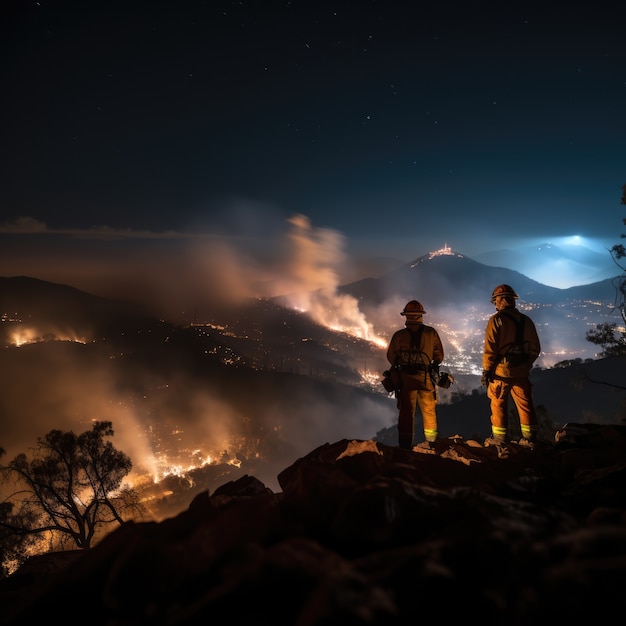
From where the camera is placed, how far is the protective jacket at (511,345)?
26.0ft

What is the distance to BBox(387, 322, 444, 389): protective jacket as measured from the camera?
8.36 m

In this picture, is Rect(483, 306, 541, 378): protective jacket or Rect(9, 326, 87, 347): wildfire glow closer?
Rect(483, 306, 541, 378): protective jacket

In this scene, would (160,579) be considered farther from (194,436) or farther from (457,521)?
(194,436)

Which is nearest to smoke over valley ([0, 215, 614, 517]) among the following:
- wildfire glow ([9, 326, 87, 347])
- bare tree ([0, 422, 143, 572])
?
wildfire glow ([9, 326, 87, 347])

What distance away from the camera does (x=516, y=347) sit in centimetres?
796

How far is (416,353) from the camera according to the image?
8.45m

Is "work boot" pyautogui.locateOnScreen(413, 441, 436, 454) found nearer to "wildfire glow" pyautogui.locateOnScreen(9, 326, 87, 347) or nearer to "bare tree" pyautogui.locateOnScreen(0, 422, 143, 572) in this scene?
"bare tree" pyautogui.locateOnScreen(0, 422, 143, 572)

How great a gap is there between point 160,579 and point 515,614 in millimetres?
2311

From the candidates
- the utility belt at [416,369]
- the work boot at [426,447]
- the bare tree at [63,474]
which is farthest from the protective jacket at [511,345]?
the bare tree at [63,474]

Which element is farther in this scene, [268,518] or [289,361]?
[289,361]

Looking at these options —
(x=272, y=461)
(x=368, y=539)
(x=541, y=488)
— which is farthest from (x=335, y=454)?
(x=272, y=461)

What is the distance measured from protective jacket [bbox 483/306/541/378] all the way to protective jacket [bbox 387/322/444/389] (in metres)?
1.24

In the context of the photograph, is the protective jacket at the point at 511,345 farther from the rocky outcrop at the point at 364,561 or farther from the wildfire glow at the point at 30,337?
the wildfire glow at the point at 30,337

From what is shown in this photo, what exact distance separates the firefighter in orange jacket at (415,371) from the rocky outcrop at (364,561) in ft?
14.5
